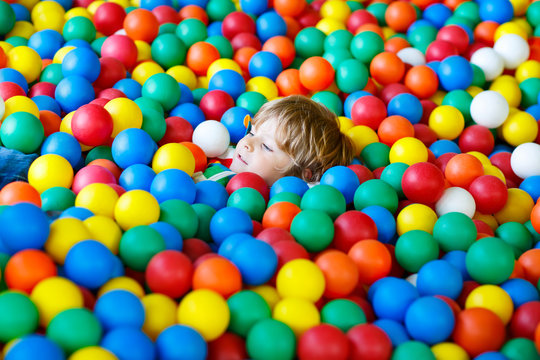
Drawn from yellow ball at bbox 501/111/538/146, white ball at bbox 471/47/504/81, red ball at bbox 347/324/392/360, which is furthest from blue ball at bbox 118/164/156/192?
white ball at bbox 471/47/504/81

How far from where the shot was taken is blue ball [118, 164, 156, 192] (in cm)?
153

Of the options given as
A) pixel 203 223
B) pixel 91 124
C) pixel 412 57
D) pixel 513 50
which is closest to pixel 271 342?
pixel 203 223

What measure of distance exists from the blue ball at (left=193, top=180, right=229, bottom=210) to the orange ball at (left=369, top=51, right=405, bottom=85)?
852 mm

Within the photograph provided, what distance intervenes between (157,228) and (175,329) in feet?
0.91

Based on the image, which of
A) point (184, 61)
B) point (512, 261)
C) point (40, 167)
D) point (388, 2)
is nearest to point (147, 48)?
point (184, 61)

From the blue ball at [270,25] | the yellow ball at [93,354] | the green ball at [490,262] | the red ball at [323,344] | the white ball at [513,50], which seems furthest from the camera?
the blue ball at [270,25]

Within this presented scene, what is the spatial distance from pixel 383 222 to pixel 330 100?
0.70 meters

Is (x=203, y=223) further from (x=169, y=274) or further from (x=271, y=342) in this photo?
(x=271, y=342)

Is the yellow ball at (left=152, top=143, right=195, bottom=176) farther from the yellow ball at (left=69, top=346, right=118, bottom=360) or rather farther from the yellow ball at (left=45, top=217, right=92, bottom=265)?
the yellow ball at (left=69, top=346, right=118, bottom=360)

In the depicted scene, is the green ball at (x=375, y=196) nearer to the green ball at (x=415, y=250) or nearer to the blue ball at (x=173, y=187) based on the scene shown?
the green ball at (x=415, y=250)

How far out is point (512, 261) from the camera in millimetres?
1274

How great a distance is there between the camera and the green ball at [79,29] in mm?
2158

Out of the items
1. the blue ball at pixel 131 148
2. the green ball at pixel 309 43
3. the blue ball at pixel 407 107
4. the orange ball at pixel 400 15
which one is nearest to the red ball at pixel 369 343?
the blue ball at pixel 131 148

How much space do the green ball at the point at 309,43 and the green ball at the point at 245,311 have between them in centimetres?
135
